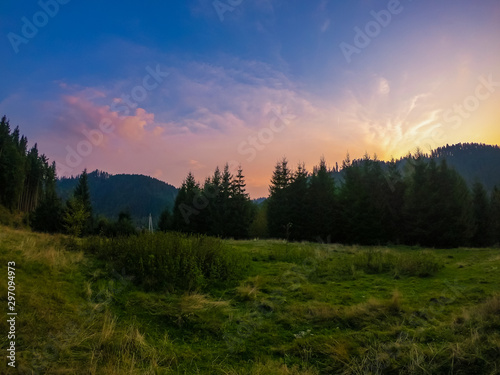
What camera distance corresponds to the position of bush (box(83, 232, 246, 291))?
634 cm

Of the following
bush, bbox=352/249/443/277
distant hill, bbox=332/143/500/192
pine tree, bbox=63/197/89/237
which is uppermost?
distant hill, bbox=332/143/500/192

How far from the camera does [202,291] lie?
6160 millimetres

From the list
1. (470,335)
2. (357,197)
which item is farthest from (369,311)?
(357,197)

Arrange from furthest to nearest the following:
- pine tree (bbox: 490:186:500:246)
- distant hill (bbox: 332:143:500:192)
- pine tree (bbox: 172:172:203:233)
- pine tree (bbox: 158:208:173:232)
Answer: distant hill (bbox: 332:143:500:192) → pine tree (bbox: 158:208:173:232) → pine tree (bbox: 172:172:203:233) → pine tree (bbox: 490:186:500:246)

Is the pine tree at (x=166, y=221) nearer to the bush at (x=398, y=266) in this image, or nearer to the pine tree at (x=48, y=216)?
the pine tree at (x=48, y=216)

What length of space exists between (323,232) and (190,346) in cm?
3225

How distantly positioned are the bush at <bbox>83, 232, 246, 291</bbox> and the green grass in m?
0.15

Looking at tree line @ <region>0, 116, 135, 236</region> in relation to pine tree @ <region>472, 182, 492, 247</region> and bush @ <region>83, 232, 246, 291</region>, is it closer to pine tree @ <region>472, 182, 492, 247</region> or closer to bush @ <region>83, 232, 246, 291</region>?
bush @ <region>83, 232, 246, 291</region>

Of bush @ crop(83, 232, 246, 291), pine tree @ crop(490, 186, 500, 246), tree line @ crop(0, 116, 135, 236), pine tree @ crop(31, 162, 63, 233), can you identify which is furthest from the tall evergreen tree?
pine tree @ crop(31, 162, 63, 233)

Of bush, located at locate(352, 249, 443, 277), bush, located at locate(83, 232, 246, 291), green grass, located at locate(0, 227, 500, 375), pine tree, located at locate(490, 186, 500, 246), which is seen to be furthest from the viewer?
pine tree, located at locate(490, 186, 500, 246)

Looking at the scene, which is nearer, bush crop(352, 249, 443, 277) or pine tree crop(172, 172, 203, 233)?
bush crop(352, 249, 443, 277)

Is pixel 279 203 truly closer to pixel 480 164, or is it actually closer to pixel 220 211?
pixel 220 211

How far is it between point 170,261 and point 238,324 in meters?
2.60

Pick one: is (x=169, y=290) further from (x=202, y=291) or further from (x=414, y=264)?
(x=414, y=264)
